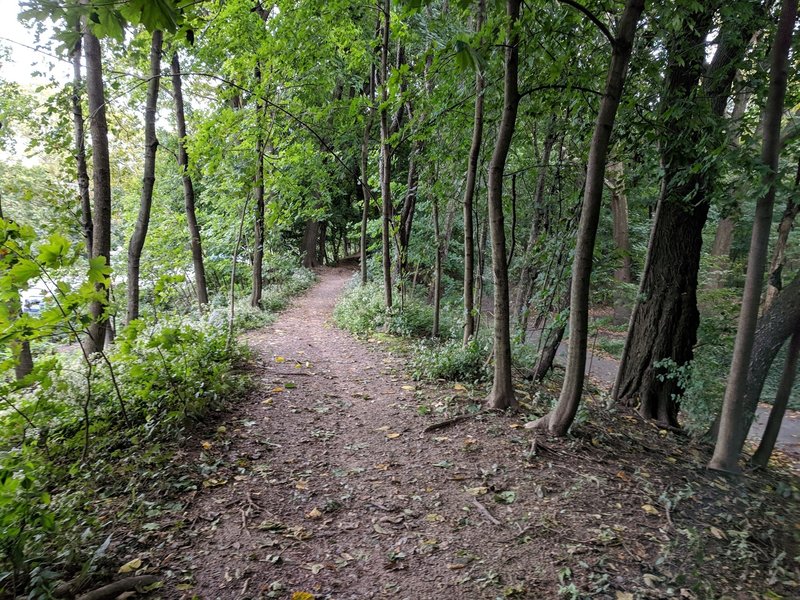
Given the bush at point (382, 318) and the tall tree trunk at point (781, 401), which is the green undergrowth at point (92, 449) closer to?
the bush at point (382, 318)

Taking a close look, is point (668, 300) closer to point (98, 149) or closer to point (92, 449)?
point (92, 449)

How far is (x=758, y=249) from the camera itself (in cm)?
347

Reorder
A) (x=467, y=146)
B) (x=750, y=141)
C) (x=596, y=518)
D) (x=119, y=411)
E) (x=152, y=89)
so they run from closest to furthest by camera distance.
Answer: (x=596, y=518) < (x=750, y=141) < (x=119, y=411) < (x=152, y=89) < (x=467, y=146)

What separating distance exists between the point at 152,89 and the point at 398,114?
5.50 m

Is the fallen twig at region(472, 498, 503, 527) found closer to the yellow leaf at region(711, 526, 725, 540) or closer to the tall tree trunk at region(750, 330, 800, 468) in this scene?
the yellow leaf at region(711, 526, 725, 540)

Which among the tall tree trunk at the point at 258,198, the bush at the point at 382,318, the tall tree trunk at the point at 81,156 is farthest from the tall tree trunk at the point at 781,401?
the tall tree trunk at the point at 81,156

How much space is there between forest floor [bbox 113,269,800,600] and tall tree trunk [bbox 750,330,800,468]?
24 centimetres

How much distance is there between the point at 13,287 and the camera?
9.21 feet

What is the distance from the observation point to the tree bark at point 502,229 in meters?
4.46

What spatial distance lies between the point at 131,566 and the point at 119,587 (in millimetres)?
219

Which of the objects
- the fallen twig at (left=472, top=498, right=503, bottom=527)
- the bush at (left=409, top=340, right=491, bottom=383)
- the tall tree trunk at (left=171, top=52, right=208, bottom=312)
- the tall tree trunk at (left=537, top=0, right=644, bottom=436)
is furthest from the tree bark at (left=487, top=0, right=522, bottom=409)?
the tall tree trunk at (left=171, top=52, right=208, bottom=312)

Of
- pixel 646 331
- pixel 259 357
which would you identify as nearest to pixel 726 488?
pixel 646 331

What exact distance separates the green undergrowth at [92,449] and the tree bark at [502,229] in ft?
10.8

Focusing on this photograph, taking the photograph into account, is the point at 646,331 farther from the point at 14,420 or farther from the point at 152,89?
the point at 152,89
